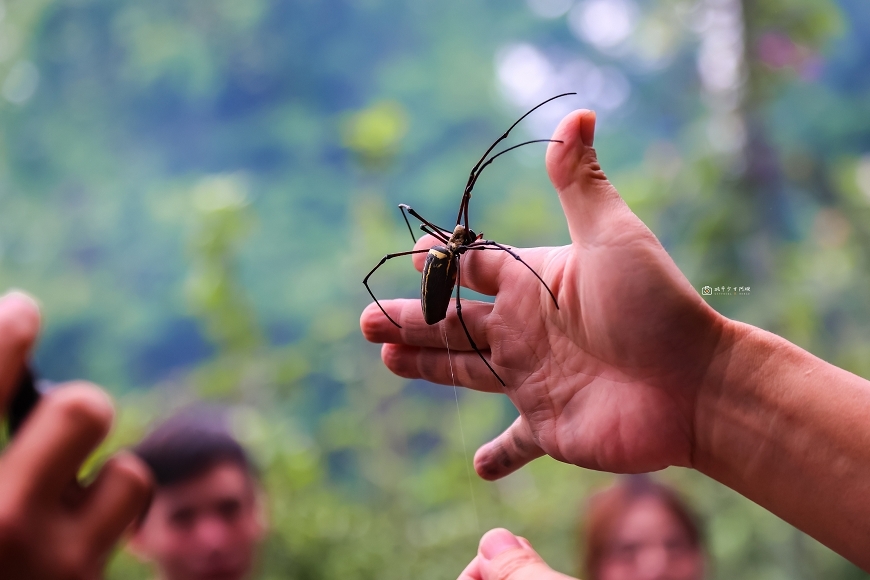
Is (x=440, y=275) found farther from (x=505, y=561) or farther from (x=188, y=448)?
(x=188, y=448)

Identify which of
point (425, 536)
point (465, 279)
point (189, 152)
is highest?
point (189, 152)

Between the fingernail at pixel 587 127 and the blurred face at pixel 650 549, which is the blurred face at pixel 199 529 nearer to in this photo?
the blurred face at pixel 650 549

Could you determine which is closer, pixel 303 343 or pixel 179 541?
pixel 179 541

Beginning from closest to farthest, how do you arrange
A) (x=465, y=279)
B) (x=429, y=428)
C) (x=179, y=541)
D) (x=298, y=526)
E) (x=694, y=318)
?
(x=694, y=318) < (x=465, y=279) < (x=179, y=541) < (x=298, y=526) < (x=429, y=428)

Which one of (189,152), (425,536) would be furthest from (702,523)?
(189,152)

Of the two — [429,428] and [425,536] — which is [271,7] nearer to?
[429,428]

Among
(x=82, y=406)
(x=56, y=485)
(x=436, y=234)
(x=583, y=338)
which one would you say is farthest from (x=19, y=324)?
(x=583, y=338)

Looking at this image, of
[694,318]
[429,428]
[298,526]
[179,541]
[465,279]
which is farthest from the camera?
[429,428]
